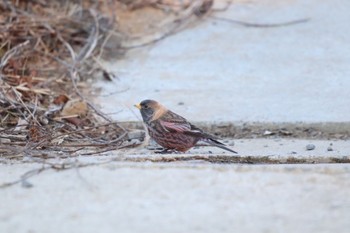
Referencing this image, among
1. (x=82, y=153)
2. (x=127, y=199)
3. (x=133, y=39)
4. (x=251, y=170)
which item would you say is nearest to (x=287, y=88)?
(x=133, y=39)

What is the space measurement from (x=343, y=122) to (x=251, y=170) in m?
1.94

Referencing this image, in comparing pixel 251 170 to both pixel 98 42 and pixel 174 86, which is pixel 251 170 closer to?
pixel 174 86

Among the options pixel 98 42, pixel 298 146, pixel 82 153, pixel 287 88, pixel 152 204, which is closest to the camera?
pixel 152 204

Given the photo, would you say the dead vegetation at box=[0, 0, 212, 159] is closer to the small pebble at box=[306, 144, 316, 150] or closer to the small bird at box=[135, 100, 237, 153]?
the small bird at box=[135, 100, 237, 153]

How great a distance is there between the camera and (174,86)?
6.15 meters

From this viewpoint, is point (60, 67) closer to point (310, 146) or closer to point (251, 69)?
point (251, 69)

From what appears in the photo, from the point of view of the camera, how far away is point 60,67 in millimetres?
6430

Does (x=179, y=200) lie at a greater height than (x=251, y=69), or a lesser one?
lesser

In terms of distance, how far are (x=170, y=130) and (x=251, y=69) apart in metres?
1.65

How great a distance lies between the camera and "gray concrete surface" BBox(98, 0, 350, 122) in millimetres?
5660

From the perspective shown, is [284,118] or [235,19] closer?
[284,118]

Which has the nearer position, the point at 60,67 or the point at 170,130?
the point at 170,130

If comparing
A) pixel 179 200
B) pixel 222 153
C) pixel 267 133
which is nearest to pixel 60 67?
pixel 267 133

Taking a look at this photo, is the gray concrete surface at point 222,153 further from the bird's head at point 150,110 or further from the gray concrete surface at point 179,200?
the bird's head at point 150,110
